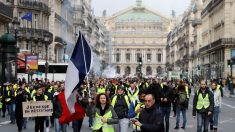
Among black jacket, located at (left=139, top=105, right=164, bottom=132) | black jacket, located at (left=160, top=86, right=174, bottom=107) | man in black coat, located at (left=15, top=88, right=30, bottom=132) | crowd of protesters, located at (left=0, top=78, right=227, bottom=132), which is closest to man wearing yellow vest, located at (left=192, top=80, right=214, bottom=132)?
crowd of protesters, located at (left=0, top=78, right=227, bottom=132)

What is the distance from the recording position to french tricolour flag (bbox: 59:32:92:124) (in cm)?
1241

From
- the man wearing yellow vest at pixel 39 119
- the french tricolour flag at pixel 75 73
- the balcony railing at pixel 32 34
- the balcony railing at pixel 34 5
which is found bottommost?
the man wearing yellow vest at pixel 39 119

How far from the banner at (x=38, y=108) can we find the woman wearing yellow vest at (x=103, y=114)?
627 centimetres

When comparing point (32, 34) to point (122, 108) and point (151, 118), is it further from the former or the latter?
point (151, 118)

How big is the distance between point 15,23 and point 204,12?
6875 centimetres

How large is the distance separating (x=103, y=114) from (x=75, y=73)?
1.55 meters

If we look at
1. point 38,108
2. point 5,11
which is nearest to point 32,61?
point 5,11

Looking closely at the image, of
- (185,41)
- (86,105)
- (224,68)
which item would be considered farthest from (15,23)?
(185,41)

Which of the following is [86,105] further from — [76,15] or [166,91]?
[76,15]

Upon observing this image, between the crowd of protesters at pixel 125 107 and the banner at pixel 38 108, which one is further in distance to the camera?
the banner at pixel 38 108

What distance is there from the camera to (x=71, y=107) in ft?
41.7

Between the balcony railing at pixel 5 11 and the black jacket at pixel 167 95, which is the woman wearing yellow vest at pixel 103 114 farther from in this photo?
the balcony railing at pixel 5 11

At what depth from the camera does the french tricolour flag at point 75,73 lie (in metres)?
12.4

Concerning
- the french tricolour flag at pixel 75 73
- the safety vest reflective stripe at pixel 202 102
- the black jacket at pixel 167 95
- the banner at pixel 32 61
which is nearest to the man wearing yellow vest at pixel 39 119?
the black jacket at pixel 167 95
